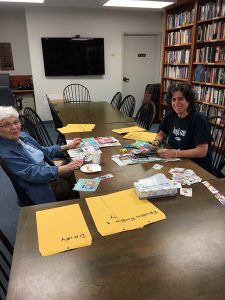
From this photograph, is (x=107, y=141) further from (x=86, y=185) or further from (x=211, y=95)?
(x=211, y=95)

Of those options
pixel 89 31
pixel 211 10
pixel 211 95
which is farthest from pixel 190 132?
pixel 89 31

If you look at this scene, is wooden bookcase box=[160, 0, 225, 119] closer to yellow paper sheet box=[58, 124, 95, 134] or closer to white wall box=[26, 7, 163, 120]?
white wall box=[26, 7, 163, 120]

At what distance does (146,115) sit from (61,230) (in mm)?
2463

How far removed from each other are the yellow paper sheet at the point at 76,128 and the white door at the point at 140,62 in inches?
146

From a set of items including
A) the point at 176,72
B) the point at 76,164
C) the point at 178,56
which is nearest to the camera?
the point at 76,164

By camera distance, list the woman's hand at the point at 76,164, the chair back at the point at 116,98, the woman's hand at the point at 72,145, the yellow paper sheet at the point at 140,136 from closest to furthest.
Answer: the woman's hand at the point at 76,164 < the woman's hand at the point at 72,145 < the yellow paper sheet at the point at 140,136 < the chair back at the point at 116,98

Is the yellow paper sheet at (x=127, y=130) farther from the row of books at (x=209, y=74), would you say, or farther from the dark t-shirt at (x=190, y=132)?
the row of books at (x=209, y=74)

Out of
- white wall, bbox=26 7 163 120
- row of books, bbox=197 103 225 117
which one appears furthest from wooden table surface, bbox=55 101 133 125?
white wall, bbox=26 7 163 120

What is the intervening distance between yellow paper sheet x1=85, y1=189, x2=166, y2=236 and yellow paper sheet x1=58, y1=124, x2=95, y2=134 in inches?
54.1

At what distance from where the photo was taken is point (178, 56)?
15.0 feet

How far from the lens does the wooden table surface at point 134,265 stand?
749 mm

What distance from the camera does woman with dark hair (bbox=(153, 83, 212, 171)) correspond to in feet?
5.87

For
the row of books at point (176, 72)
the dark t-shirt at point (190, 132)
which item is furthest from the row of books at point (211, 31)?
the dark t-shirt at point (190, 132)

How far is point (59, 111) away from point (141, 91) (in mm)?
3317
